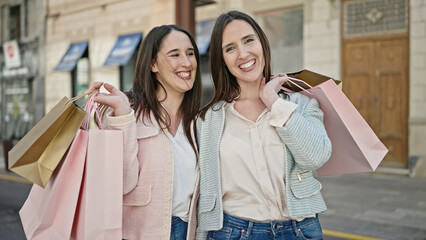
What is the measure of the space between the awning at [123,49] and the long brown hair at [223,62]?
1341cm

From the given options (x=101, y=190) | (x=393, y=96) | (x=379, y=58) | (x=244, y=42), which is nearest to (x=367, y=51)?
(x=379, y=58)

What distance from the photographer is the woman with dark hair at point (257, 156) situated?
2.09m

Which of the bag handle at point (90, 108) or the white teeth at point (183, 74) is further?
the white teeth at point (183, 74)

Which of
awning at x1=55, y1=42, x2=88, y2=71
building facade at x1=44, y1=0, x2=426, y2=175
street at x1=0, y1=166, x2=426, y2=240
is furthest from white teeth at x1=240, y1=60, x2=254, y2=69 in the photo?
awning at x1=55, y1=42, x2=88, y2=71

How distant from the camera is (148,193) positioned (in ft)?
7.43

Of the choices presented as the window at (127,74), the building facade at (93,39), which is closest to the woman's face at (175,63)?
the building facade at (93,39)

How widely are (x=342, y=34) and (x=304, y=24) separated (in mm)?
928

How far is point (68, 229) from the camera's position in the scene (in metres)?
1.99

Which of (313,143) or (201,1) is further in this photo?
(201,1)

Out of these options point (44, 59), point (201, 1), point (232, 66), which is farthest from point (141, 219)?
point (44, 59)

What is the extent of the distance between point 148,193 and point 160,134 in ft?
0.95

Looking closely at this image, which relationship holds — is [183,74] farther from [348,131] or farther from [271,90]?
[348,131]

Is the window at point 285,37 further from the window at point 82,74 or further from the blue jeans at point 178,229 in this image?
the blue jeans at point 178,229

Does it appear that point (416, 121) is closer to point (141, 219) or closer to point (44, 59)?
point (141, 219)
